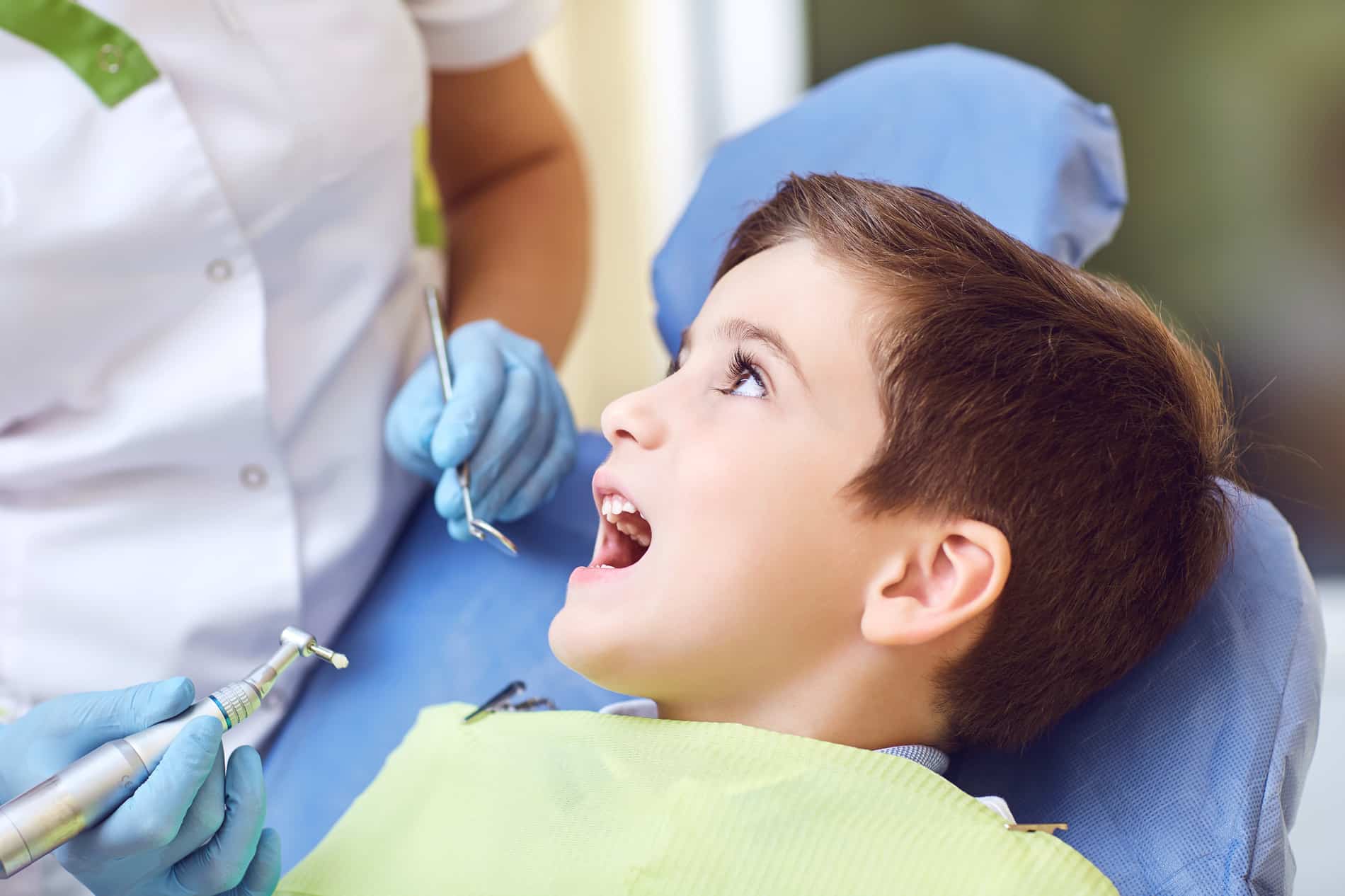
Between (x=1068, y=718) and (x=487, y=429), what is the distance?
0.58m

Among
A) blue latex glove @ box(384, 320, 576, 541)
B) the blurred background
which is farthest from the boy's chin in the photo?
the blurred background

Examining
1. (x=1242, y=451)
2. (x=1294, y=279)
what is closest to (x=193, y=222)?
(x=1242, y=451)

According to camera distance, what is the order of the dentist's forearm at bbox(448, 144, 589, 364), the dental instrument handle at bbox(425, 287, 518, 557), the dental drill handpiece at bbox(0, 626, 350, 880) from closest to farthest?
1. the dental drill handpiece at bbox(0, 626, 350, 880)
2. the dental instrument handle at bbox(425, 287, 518, 557)
3. the dentist's forearm at bbox(448, 144, 589, 364)

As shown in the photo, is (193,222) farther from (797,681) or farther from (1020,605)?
(1020,605)

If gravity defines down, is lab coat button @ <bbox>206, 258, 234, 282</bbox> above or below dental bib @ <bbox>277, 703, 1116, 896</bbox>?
above

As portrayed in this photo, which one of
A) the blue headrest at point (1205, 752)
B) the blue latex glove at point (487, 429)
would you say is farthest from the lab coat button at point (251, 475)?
the blue headrest at point (1205, 752)

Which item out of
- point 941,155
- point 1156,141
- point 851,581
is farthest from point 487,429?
point 1156,141

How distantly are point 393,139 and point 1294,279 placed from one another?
1.85 m

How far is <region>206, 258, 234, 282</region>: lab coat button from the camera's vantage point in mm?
1020

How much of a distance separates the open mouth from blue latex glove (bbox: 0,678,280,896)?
0.98 ft

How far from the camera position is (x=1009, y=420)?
30.8 inches

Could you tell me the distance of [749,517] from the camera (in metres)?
0.79

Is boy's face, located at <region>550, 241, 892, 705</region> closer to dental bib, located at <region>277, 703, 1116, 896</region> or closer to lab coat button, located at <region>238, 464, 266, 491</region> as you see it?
dental bib, located at <region>277, 703, 1116, 896</region>

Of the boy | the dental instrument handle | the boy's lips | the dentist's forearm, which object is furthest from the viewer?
the dentist's forearm
